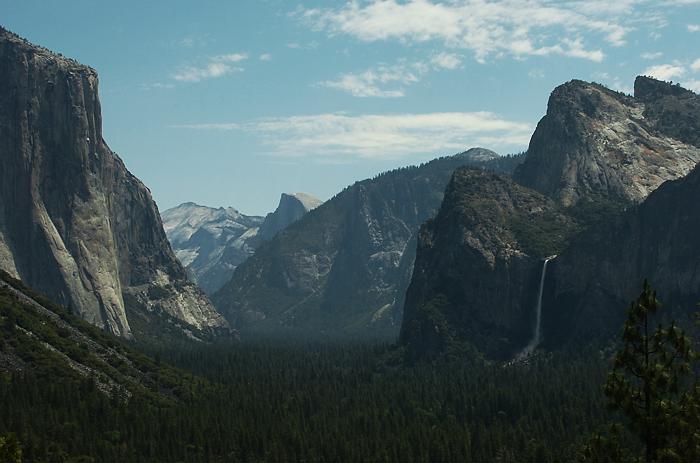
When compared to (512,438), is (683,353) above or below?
above

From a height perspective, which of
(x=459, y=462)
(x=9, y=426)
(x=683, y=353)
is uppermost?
(x=683, y=353)

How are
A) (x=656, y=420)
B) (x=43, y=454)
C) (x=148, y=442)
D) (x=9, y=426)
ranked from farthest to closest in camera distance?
(x=148, y=442) → (x=9, y=426) → (x=43, y=454) → (x=656, y=420)

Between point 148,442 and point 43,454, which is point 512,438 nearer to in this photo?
point 148,442

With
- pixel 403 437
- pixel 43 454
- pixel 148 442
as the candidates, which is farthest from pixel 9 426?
pixel 403 437

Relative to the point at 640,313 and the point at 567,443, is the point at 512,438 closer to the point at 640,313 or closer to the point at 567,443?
the point at 567,443

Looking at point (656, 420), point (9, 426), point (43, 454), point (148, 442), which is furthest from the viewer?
point (148, 442)

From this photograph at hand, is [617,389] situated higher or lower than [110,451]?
higher

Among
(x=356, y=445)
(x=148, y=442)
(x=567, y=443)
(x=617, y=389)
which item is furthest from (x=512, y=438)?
(x=617, y=389)

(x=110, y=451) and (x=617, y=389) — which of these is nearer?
(x=617, y=389)

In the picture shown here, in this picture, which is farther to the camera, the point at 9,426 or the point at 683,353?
the point at 9,426
